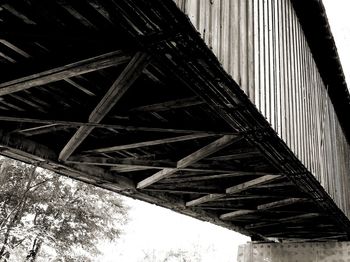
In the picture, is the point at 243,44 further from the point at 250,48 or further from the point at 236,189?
the point at 236,189

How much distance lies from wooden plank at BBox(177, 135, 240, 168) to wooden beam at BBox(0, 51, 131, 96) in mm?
2135

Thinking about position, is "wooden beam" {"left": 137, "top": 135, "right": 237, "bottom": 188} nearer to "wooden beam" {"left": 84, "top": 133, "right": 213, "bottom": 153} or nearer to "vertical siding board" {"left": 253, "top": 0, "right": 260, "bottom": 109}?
"wooden beam" {"left": 84, "top": 133, "right": 213, "bottom": 153}

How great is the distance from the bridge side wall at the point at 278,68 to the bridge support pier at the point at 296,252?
7.71 feet

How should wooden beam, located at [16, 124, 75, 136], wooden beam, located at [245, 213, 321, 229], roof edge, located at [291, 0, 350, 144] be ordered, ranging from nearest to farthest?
wooden beam, located at [16, 124, 75, 136]
roof edge, located at [291, 0, 350, 144]
wooden beam, located at [245, 213, 321, 229]

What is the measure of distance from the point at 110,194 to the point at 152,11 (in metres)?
15.0

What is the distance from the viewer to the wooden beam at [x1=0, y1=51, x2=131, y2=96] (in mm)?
3098

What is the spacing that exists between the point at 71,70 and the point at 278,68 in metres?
3.03

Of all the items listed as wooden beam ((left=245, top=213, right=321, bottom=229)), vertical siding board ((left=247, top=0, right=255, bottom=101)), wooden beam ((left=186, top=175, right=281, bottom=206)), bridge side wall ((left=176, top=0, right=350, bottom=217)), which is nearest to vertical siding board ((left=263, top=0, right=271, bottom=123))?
bridge side wall ((left=176, top=0, right=350, bottom=217))

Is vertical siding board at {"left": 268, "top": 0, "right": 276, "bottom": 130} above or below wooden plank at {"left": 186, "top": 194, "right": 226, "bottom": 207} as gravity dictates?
above

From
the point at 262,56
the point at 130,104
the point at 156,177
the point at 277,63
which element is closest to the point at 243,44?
the point at 262,56

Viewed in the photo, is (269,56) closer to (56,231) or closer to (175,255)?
(56,231)

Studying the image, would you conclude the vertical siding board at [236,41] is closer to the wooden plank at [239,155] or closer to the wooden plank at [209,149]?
the wooden plank at [209,149]

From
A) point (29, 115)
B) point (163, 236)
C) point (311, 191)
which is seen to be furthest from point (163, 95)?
point (163, 236)

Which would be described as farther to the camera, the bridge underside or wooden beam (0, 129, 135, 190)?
wooden beam (0, 129, 135, 190)
